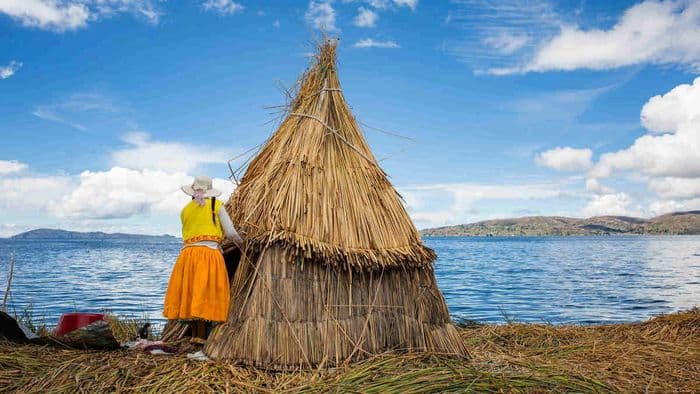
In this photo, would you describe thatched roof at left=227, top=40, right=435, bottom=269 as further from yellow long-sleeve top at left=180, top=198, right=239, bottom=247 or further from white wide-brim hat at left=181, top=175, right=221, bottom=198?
white wide-brim hat at left=181, top=175, right=221, bottom=198

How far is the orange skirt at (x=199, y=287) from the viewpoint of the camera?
6.62 meters

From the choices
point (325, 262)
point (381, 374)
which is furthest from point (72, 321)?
point (381, 374)

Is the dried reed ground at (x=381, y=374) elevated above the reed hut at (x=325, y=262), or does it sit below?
below

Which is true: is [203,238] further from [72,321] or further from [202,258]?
[72,321]

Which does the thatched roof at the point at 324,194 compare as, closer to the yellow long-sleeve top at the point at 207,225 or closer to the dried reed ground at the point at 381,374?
the yellow long-sleeve top at the point at 207,225

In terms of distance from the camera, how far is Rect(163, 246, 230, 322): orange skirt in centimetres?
662

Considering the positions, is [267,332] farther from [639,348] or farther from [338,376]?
[639,348]

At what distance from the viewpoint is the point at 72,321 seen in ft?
25.9

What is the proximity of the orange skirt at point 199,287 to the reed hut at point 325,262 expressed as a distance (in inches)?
6.3

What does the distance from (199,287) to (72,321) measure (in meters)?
2.39

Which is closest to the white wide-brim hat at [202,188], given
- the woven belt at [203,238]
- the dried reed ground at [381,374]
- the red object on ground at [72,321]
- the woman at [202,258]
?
the woman at [202,258]

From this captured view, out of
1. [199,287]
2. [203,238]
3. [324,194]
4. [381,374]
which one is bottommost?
[381,374]

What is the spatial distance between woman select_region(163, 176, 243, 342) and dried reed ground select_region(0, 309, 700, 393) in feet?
2.01

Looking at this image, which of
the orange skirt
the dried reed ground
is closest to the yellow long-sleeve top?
the orange skirt
